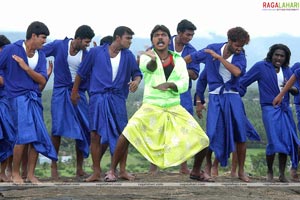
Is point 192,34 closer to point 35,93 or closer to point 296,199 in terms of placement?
point 35,93

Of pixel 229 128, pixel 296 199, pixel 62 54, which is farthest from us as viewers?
pixel 62 54

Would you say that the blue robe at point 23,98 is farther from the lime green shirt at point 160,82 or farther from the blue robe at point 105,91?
the lime green shirt at point 160,82

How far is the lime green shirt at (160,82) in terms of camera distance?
7.49 m

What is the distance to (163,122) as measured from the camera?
24.4 ft

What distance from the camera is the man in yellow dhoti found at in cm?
741

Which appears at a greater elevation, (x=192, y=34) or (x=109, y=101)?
(x=192, y=34)

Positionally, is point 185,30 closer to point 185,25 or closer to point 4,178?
point 185,25

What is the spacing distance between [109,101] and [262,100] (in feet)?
6.66

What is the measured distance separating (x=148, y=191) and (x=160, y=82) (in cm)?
117

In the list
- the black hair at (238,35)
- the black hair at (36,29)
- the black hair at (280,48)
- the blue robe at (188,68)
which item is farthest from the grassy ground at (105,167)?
the black hair at (238,35)

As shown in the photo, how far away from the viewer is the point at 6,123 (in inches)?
346

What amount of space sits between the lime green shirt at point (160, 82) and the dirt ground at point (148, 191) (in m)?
0.90

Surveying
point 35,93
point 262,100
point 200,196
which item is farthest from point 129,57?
point 200,196

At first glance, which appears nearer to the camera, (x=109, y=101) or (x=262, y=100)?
(x=109, y=101)
